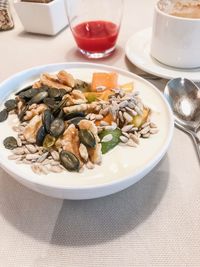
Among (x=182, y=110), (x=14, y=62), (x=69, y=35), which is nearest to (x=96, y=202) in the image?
(x=182, y=110)

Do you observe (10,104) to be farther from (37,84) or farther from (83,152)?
(83,152)

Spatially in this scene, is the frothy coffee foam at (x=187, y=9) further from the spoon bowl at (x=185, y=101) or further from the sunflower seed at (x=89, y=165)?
the sunflower seed at (x=89, y=165)

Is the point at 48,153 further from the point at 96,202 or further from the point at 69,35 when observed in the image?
the point at 69,35

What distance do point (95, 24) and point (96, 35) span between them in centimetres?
5

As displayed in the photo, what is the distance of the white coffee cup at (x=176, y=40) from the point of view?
0.64 meters

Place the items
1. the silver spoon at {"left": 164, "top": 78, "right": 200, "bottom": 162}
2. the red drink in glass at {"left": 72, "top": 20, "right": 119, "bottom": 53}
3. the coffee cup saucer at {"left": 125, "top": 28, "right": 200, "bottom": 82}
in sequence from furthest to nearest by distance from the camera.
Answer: the red drink in glass at {"left": 72, "top": 20, "right": 119, "bottom": 53} < the coffee cup saucer at {"left": 125, "top": 28, "right": 200, "bottom": 82} < the silver spoon at {"left": 164, "top": 78, "right": 200, "bottom": 162}

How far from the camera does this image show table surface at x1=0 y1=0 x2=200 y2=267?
0.38 m

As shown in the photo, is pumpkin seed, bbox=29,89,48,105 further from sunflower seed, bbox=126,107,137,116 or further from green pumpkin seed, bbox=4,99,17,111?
sunflower seed, bbox=126,107,137,116

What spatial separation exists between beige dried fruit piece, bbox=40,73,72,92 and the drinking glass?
0.28 metres

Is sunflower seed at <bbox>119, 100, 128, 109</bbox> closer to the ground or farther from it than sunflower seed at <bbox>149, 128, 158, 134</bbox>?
farther from it

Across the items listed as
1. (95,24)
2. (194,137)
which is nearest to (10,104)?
(194,137)

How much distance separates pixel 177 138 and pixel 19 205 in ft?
1.05

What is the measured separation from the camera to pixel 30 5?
869 millimetres

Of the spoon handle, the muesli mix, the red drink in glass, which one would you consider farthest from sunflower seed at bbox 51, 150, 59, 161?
the red drink in glass
